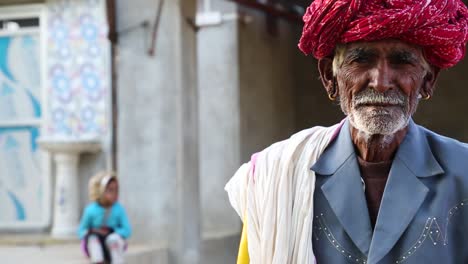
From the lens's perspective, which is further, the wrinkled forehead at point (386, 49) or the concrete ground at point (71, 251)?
the concrete ground at point (71, 251)

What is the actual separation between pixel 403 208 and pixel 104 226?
5090 mm

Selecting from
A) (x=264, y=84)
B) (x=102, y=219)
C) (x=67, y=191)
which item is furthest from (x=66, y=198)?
(x=264, y=84)

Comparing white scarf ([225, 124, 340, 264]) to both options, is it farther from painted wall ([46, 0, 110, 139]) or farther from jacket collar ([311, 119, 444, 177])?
painted wall ([46, 0, 110, 139])

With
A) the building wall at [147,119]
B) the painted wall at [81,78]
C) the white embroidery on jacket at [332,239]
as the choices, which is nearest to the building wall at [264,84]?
the painted wall at [81,78]

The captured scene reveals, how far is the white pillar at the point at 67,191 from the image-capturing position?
8.97m

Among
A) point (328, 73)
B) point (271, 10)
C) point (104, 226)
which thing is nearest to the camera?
point (328, 73)

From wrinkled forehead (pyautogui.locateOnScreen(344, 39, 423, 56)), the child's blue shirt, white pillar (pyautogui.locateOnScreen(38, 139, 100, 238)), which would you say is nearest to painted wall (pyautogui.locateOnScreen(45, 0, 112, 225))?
white pillar (pyautogui.locateOnScreen(38, 139, 100, 238))

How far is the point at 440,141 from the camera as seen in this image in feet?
6.81

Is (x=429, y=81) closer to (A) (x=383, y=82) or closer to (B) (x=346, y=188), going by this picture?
(A) (x=383, y=82)

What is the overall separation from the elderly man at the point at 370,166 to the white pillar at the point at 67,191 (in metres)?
7.07

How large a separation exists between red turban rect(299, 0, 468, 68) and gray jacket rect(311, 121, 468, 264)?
22cm

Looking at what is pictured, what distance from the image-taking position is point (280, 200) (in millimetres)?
2008

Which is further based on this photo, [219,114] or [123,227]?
[219,114]

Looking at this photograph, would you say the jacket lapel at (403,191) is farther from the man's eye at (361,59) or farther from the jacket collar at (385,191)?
the man's eye at (361,59)
